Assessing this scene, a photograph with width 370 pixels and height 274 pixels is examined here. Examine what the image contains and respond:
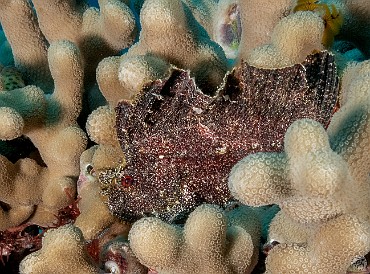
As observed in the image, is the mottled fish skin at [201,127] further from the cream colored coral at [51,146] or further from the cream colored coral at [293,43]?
the cream colored coral at [51,146]

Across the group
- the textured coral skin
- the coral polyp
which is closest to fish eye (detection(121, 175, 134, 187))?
the textured coral skin

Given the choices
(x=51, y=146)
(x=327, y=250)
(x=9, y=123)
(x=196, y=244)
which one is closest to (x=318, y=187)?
(x=327, y=250)

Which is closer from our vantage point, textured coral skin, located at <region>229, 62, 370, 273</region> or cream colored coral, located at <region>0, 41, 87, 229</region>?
textured coral skin, located at <region>229, 62, 370, 273</region>

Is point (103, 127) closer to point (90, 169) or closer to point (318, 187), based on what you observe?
point (90, 169)

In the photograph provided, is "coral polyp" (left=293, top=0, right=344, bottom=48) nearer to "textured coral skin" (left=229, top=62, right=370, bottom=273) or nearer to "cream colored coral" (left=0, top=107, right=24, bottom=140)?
"textured coral skin" (left=229, top=62, right=370, bottom=273)

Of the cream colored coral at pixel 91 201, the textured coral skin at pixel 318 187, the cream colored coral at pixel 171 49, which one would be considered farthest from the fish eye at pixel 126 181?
the textured coral skin at pixel 318 187

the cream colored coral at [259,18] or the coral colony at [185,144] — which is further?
the cream colored coral at [259,18]

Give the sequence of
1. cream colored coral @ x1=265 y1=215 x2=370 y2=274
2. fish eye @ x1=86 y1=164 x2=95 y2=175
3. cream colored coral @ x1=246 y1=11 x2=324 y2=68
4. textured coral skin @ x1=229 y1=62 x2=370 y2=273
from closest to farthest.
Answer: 1. textured coral skin @ x1=229 y1=62 x2=370 y2=273
2. cream colored coral @ x1=265 y1=215 x2=370 y2=274
3. cream colored coral @ x1=246 y1=11 x2=324 y2=68
4. fish eye @ x1=86 y1=164 x2=95 y2=175
